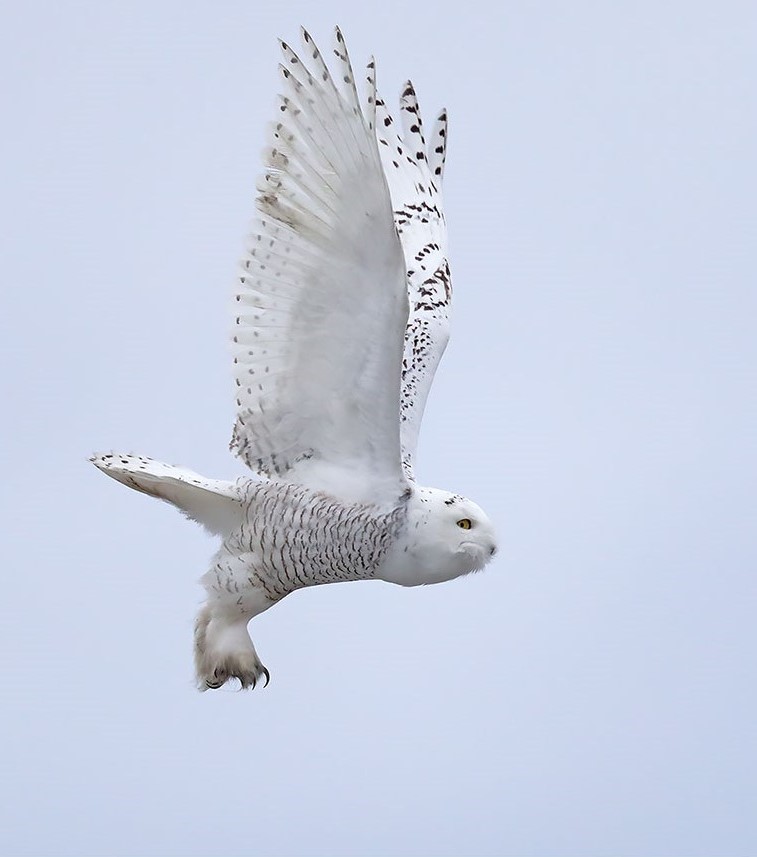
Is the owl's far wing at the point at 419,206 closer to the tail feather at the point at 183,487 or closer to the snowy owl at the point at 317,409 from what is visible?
the snowy owl at the point at 317,409

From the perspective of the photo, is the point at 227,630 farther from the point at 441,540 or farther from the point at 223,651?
the point at 441,540

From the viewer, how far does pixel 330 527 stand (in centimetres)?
928

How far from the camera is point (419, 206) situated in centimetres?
1127

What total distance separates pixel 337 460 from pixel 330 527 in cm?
35

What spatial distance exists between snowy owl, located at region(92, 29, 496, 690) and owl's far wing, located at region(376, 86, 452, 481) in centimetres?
66

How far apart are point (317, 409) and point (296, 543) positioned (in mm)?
649

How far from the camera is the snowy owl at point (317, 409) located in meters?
8.51

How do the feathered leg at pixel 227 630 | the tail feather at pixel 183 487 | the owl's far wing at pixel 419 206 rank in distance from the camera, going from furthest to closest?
the owl's far wing at pixel 419 206 < the feathered leg at pixel 227 630 < the tail feather at pixel 183 487

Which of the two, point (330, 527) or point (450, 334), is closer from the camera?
point (330, 527)

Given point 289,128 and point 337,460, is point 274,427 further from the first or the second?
point 289,128

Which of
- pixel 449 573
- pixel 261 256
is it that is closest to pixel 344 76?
pixel 261 256

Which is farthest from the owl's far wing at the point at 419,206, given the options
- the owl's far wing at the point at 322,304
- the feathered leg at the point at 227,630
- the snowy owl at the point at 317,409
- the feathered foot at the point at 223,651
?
the feathered foot at the point at 223,651

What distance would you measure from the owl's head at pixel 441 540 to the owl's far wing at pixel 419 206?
155cm

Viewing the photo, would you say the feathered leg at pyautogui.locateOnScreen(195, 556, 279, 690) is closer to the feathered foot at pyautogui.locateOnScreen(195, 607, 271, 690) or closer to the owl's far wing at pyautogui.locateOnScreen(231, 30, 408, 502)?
the feathered foot at pyautogui.locateOnScreen(195, 607, 271, 690)
